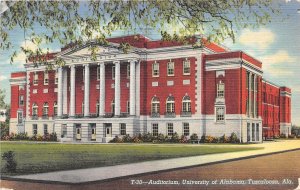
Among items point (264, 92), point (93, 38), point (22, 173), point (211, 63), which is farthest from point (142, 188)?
point (211, 63)

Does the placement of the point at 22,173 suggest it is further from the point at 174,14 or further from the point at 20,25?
the point at 174,14

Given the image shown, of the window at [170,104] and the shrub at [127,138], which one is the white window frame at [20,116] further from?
the window at [170,104]

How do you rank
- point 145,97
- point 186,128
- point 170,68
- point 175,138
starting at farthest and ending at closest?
point 170,68 < point 145,97 < point 186,128 < point 175,138

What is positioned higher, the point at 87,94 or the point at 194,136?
the point at 87,94

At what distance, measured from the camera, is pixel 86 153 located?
17344 millimetres

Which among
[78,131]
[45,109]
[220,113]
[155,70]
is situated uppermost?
[155,70]

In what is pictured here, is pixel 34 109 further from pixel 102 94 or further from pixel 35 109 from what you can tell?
pixel 102 94

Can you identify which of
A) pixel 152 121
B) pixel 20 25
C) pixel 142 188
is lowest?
pixel 142 188

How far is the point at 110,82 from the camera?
19.9m

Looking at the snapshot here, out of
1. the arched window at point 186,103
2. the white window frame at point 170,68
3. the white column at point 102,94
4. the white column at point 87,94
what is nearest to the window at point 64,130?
the white column at point 87,94

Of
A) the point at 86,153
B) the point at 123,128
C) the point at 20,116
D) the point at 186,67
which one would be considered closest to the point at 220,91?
the point at 186,67

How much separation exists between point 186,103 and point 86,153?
547cm

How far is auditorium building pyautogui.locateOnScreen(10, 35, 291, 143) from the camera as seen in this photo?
18.7 metres

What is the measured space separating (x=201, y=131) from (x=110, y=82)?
150 inches
